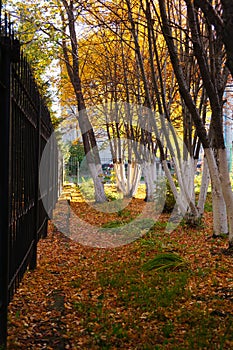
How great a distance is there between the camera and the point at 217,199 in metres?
8.92

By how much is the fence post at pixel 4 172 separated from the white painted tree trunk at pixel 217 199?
537 cm

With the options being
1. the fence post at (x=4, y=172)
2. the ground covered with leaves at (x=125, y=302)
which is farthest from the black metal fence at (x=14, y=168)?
the ground covered with leaves at (x=125, y=302)

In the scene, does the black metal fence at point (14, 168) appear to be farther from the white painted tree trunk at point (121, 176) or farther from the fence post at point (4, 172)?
the white painted tree trunk at point (121, 176)

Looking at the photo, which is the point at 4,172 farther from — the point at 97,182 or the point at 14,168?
the point at 97,182

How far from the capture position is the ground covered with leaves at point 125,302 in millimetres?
4062

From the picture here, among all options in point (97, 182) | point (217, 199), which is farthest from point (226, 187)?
point (97, 182)

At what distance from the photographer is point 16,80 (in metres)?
4.38

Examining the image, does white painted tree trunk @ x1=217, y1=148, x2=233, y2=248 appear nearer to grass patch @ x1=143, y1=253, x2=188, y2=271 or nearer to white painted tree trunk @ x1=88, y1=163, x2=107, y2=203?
grass patch @ x1=143, y1=253, x2=188, y2=271

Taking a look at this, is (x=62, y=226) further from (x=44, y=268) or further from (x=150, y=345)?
(x=150, y=345)

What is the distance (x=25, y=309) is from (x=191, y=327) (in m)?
1.73

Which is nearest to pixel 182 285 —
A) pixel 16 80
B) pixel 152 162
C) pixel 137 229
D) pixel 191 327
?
pixel 191 327

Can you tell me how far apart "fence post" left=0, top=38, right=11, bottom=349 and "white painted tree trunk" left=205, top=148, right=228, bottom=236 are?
5.37m

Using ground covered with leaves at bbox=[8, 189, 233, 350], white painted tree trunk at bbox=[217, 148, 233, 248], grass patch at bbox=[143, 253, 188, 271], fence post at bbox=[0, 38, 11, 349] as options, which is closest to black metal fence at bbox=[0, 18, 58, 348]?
fence post at bbox=[0, 38, 11, 349]

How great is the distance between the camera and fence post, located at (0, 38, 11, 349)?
352cm
